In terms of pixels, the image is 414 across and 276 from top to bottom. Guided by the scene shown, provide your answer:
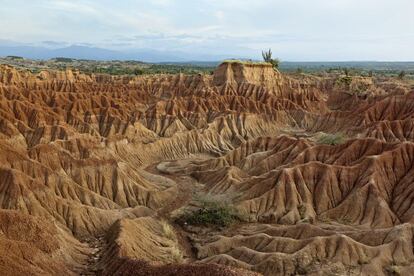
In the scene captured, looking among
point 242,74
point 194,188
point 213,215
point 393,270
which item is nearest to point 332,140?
point 194,188

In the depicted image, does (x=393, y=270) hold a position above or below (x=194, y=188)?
above

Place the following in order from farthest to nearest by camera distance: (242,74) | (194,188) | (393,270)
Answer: (242,74), (194,188), (393,270)

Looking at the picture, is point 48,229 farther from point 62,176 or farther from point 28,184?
point 62,176

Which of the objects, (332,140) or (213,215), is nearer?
(213,215)

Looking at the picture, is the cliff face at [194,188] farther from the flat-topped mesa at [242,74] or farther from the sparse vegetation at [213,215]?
the flat-topped mesa at [242,74]

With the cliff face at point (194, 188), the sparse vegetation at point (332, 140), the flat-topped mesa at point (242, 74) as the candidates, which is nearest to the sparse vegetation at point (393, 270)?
the cliff face at point (194, 188)

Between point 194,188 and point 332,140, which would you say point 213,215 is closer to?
point 194,188

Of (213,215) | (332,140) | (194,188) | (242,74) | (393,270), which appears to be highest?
(242,74)
